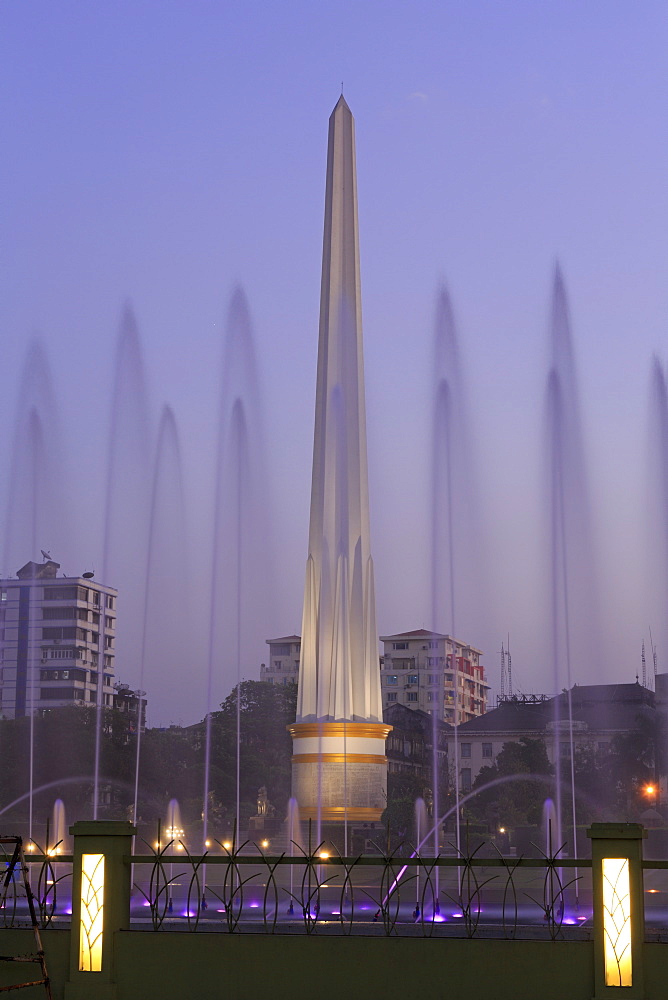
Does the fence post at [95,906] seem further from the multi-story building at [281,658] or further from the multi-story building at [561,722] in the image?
the multi-story building at [281,658]

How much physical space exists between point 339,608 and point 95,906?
24.7 metres

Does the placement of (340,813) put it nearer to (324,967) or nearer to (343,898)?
(343,898)

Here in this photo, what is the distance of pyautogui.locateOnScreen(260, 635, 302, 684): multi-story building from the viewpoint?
4668 inches

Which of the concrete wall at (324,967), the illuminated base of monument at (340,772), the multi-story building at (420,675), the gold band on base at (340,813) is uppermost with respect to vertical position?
the multi-story building at (420,675)

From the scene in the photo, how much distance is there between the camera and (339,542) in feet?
123

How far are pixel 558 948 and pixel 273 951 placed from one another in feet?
8.65

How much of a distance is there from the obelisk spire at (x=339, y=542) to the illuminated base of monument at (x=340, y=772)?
430 mm

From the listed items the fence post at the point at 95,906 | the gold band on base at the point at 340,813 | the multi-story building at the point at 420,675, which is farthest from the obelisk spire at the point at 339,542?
the multi-story building at the point at 420,675

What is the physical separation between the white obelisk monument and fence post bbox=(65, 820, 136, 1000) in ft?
78.1

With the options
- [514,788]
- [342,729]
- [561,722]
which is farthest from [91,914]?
[561,722]

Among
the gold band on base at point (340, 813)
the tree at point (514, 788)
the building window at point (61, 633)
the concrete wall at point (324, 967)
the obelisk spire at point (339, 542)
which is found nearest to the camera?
the concrete wall at point (324, 967)

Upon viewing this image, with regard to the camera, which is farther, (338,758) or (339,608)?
(339,608)

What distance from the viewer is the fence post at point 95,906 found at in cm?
1253

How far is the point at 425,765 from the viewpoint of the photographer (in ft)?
303
